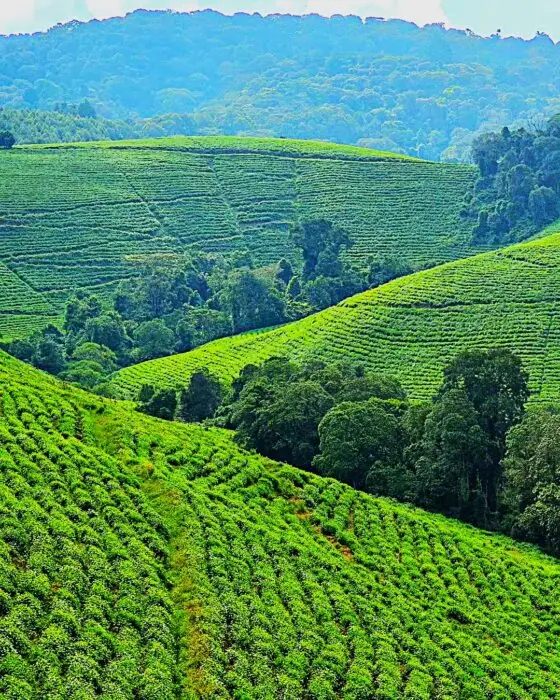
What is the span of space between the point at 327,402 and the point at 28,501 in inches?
1335

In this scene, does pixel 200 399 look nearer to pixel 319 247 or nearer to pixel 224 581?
pixel 224 581

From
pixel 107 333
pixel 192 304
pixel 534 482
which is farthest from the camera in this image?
pixel 192 304

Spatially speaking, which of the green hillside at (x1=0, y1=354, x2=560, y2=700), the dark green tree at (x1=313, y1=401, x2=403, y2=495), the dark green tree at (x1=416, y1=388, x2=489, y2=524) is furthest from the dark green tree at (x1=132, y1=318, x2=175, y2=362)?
the green hillside at (x1=0, y1=354, x2=560, y2=700)

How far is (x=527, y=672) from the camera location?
1582 inches

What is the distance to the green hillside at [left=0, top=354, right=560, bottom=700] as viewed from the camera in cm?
3167

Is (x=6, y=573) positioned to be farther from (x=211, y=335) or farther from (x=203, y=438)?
(x=211, y=335)

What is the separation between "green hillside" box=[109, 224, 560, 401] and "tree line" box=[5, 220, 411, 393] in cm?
604

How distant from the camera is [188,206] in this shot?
17275 cm

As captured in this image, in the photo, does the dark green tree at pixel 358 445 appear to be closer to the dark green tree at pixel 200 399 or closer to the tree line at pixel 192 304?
the dark green tree at pixel 200 399

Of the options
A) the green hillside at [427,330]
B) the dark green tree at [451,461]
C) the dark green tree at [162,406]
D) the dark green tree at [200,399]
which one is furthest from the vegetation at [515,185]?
the dark green tree at [451,461]

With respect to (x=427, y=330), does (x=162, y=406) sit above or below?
below

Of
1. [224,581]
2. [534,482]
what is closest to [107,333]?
[534,482]

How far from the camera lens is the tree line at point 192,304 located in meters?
115

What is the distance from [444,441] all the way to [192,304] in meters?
82.6
